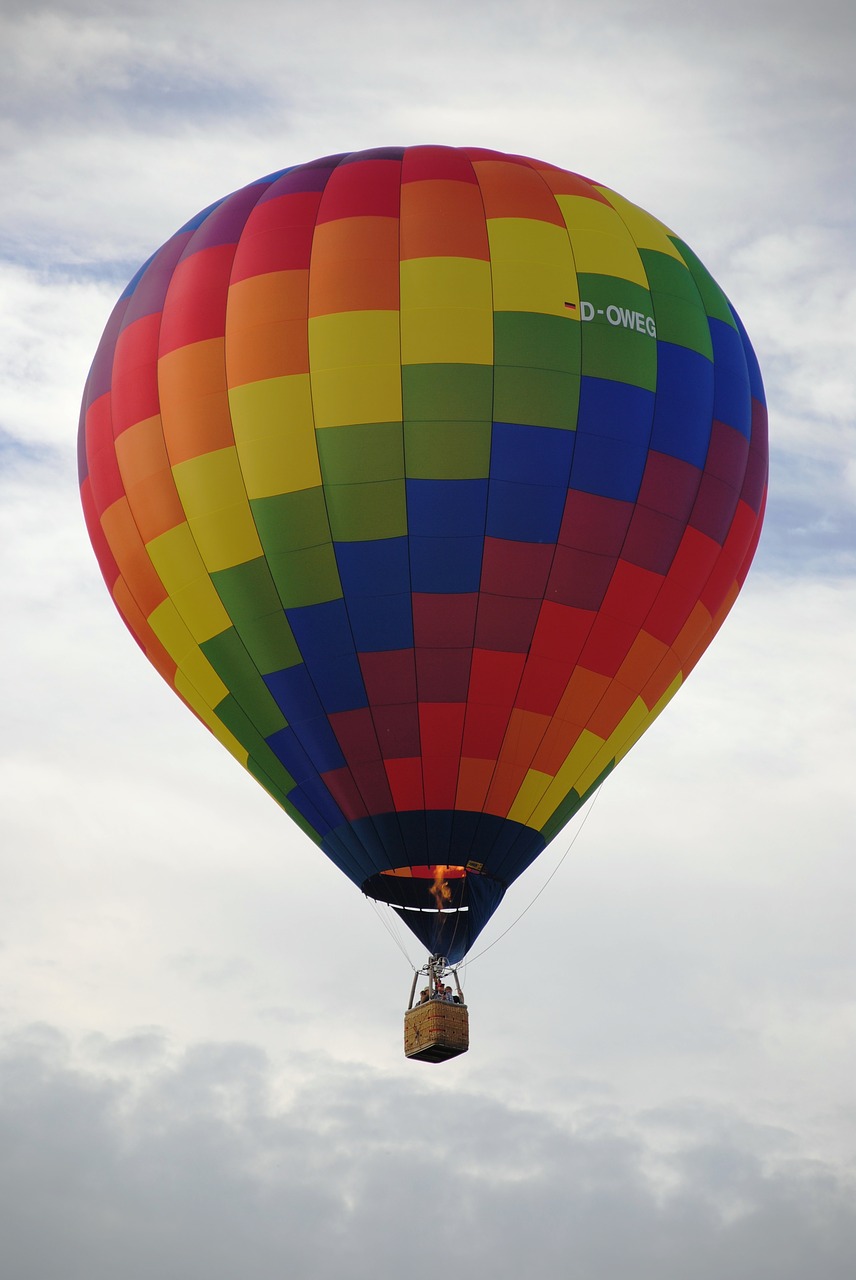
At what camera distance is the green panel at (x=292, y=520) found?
21953 mm

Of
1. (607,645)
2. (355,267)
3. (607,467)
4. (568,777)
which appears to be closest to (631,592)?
(607,645)

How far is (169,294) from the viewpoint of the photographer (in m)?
23.4

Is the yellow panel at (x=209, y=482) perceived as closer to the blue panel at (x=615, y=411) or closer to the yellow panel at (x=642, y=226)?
the blue panel at (x=615, y=411)

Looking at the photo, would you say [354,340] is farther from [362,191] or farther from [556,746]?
[556,746]

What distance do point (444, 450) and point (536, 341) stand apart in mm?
1433

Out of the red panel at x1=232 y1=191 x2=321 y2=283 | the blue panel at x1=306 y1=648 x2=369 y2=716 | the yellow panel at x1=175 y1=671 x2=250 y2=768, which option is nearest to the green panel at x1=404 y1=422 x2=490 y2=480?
the blue panel at x1=306 y1=648 x2=369 y2=716

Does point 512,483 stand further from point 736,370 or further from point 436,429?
point 736,370

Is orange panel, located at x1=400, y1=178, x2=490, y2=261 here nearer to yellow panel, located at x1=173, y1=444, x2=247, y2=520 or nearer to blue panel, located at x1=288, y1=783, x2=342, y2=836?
yellow panel, located at x1=173, y1=444, x2=247, y2=520

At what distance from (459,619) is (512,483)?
1390 millimetres

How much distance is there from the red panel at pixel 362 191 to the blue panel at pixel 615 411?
8.75ft

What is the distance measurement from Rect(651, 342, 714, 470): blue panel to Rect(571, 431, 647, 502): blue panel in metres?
0.31

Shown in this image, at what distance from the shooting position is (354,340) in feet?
72.4

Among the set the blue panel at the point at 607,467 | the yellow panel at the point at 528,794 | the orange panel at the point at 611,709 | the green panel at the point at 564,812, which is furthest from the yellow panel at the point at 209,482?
the green panel at the point at 564,812

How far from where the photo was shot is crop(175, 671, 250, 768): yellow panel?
23.2 meters
